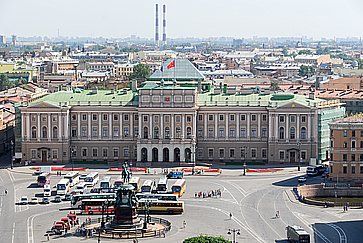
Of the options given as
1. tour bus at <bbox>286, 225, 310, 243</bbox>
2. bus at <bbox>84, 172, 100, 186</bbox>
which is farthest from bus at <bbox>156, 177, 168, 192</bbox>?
tour bus at <bbox>286, 225, 310, 243</bbox>

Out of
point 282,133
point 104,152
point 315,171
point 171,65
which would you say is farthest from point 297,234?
point 171,65

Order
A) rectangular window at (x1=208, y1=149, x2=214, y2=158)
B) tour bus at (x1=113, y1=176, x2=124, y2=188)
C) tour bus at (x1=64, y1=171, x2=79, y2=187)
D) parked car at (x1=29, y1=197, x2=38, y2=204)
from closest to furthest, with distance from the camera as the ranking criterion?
parked car at (x1=29, y1=197, x2=38, y2=204), tour bus at (x1=113, y1=176, x2=124, y2=188), tour bus at (x1=64, y1=171, x2=79, y2=187), rectangular window at (x1=208, y1=149, x2=214, y2=158)

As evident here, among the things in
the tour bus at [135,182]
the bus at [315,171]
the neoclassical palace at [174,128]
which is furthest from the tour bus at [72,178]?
the bus at [315,171]

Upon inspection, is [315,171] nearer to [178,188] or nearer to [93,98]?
[178,188]

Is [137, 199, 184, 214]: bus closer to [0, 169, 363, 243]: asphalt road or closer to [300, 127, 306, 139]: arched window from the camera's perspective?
[0, 169, 363, 243]: asphalt road

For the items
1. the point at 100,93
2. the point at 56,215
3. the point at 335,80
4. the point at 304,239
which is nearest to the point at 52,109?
the point at 100,93

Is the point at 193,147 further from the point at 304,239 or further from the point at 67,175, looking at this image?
the point at 304,239
